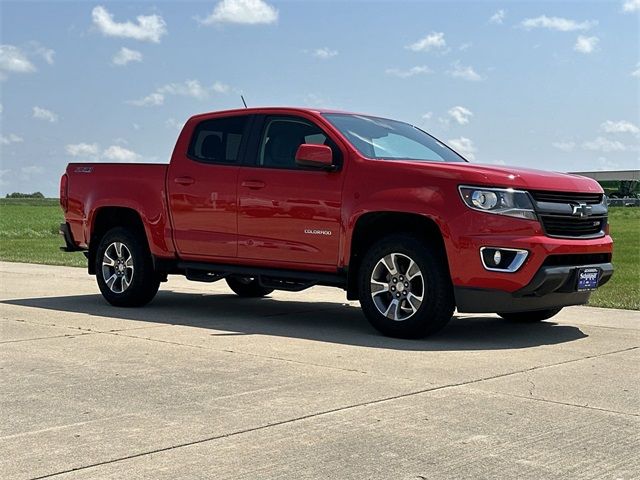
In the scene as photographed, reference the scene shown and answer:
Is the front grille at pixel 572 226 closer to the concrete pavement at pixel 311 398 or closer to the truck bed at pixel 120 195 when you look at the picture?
the concrete pavement at pixel 311 398

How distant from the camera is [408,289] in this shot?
7805mm

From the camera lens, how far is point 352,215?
26.5 ft

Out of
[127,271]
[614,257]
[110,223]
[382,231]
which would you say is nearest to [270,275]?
[382,231]

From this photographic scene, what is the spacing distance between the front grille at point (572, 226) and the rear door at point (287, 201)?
1.76 metres

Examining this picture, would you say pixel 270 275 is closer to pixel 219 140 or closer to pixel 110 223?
pixel 219 140

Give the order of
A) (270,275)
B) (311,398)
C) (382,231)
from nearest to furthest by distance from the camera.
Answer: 1. (311,398)
2. (382,231)
3. (270,275)

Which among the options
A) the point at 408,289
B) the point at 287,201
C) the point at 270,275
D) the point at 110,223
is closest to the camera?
the point at 408,289

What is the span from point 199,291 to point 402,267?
185 inches

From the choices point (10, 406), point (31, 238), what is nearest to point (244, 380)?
point (10, 406)

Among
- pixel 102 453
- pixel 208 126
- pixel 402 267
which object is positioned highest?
pixel 208 126

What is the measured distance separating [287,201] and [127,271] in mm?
2360

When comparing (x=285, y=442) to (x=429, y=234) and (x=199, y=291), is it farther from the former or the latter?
(x=199, y=291)

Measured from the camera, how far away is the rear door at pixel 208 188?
9.03 metres

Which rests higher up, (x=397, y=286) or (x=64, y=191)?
(x=64, y=191)
